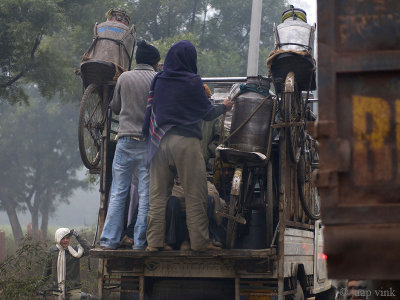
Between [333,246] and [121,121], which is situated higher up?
[121,121]

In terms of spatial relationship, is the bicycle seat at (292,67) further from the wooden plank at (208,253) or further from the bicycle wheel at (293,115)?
the wooden plank at (208,253)

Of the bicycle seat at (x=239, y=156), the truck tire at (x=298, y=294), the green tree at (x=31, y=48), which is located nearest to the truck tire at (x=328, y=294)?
the truck tire at (x=298, y=294)

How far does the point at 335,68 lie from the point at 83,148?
4.66m

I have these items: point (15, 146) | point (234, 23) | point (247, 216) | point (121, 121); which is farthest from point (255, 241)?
point (15, 146)

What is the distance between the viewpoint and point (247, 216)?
688 centimetres

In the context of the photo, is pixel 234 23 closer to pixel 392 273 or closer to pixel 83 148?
pixel 83 148

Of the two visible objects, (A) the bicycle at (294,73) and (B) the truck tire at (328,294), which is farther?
(B) the truck tire at (328,294)

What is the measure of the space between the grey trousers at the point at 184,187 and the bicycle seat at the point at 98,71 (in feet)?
5.01

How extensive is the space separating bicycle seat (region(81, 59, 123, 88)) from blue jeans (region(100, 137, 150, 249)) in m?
1.05

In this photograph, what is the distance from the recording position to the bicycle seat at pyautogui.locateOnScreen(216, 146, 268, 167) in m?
6.27

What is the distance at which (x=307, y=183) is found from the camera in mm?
8344

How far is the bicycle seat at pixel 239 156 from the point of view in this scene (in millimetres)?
6266

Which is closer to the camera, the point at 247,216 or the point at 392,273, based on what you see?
the point at 392,273

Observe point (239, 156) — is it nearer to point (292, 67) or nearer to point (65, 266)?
point (292, 67)
